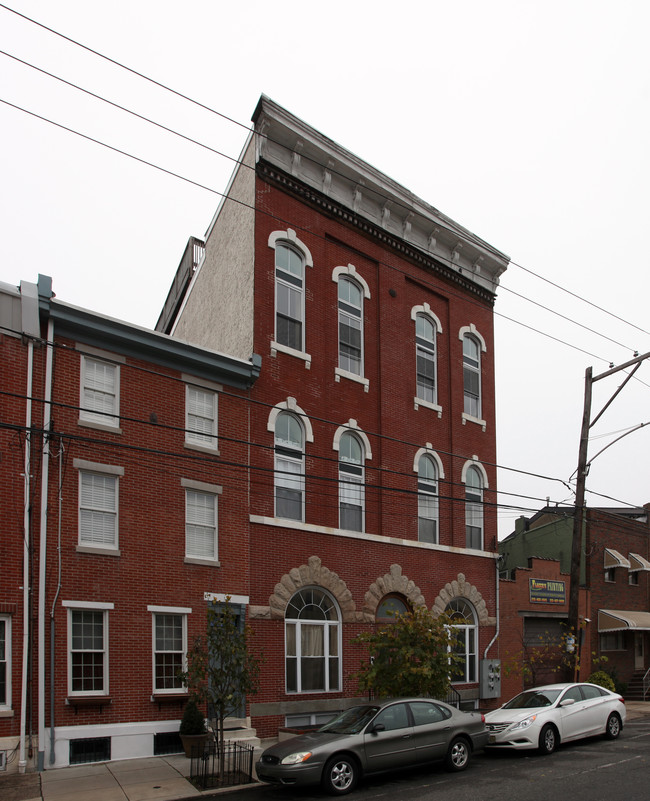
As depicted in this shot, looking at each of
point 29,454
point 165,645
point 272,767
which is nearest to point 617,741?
point 272,767

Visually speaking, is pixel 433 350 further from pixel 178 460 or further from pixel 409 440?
pixel 178 460

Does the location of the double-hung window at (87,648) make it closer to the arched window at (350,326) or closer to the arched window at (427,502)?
the arched window at (350,326)

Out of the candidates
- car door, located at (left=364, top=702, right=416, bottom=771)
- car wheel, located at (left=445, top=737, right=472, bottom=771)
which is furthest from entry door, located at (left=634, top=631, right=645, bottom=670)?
car door, located at (left=364, top=702, right=416, bottom=771)

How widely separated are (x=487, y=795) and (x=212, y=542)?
850 cm

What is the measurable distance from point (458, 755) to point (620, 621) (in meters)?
18.4

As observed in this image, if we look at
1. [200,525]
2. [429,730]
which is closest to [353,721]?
[429,730]

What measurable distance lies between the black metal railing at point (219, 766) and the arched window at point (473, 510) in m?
12.0

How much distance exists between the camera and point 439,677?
17797 mm

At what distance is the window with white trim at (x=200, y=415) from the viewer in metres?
19.4

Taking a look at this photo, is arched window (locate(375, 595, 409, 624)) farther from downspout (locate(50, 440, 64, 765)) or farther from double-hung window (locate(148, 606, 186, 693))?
downspout (locate(50, 440, 64, 765))

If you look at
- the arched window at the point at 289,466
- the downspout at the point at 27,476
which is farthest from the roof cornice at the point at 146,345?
the arched window at the point at 289,466

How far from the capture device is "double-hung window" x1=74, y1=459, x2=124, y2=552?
16972mm

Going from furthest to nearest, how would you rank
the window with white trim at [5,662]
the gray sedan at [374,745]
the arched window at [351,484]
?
the arched window at [351,484], the window with white trim at [5,662], the gray sedan at [374,745]

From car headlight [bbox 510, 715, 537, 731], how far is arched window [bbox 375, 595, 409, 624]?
575 cm
